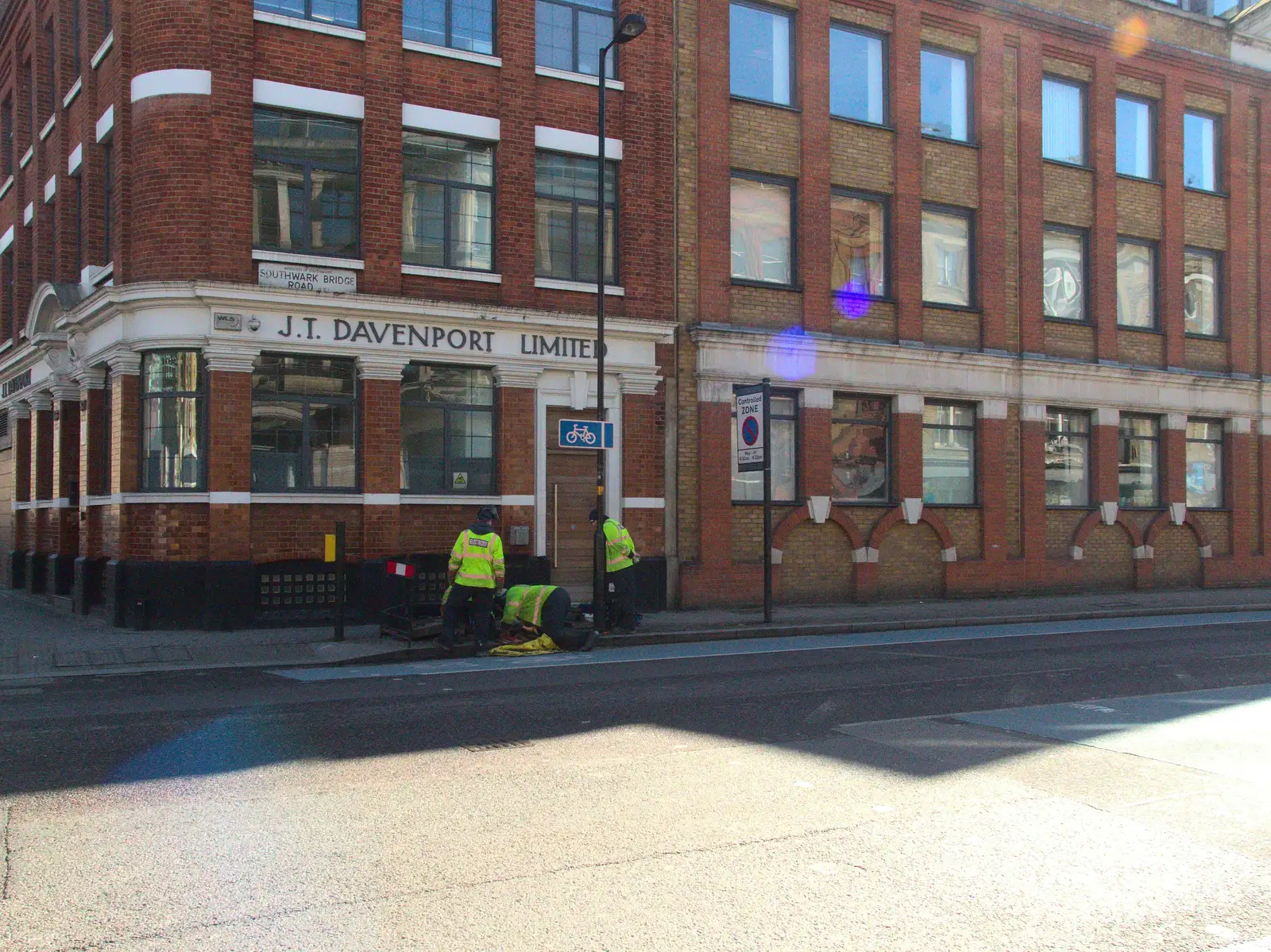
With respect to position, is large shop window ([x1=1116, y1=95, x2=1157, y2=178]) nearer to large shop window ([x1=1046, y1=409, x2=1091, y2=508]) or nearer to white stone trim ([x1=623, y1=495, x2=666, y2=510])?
large shop window ([x1=1046, y1=409, x2=1091, y2=508])

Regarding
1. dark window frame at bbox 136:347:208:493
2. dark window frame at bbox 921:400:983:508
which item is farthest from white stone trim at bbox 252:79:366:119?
dark window frame at bbox 921:400:983:508

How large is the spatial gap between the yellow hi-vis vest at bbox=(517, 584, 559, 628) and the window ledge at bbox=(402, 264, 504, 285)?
5786 mm

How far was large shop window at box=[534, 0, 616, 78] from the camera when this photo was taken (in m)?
18.6

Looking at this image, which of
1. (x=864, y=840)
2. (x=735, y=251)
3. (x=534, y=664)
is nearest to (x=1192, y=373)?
(x=735, y=251)

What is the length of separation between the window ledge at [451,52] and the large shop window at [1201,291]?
53.6 feet

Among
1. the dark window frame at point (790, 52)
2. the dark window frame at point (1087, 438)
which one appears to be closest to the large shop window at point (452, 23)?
the dark window frame at point (790, 52)

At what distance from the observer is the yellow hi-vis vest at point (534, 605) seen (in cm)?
1398

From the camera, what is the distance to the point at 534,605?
552 inches

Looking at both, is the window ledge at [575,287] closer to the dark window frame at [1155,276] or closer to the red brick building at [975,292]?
the red brick building at [975,292]

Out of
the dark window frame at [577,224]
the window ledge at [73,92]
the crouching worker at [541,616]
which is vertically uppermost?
the window ledge at [73,92]

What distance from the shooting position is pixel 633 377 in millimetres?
18875

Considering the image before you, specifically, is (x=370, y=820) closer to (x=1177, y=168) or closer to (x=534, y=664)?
(x=534, y=664)

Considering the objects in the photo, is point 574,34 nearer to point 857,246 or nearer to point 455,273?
point 455,273

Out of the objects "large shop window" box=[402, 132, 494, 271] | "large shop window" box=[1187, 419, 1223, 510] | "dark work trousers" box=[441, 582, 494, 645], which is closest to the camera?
"dark work trousers" box=[441, 582, 494, 645]
